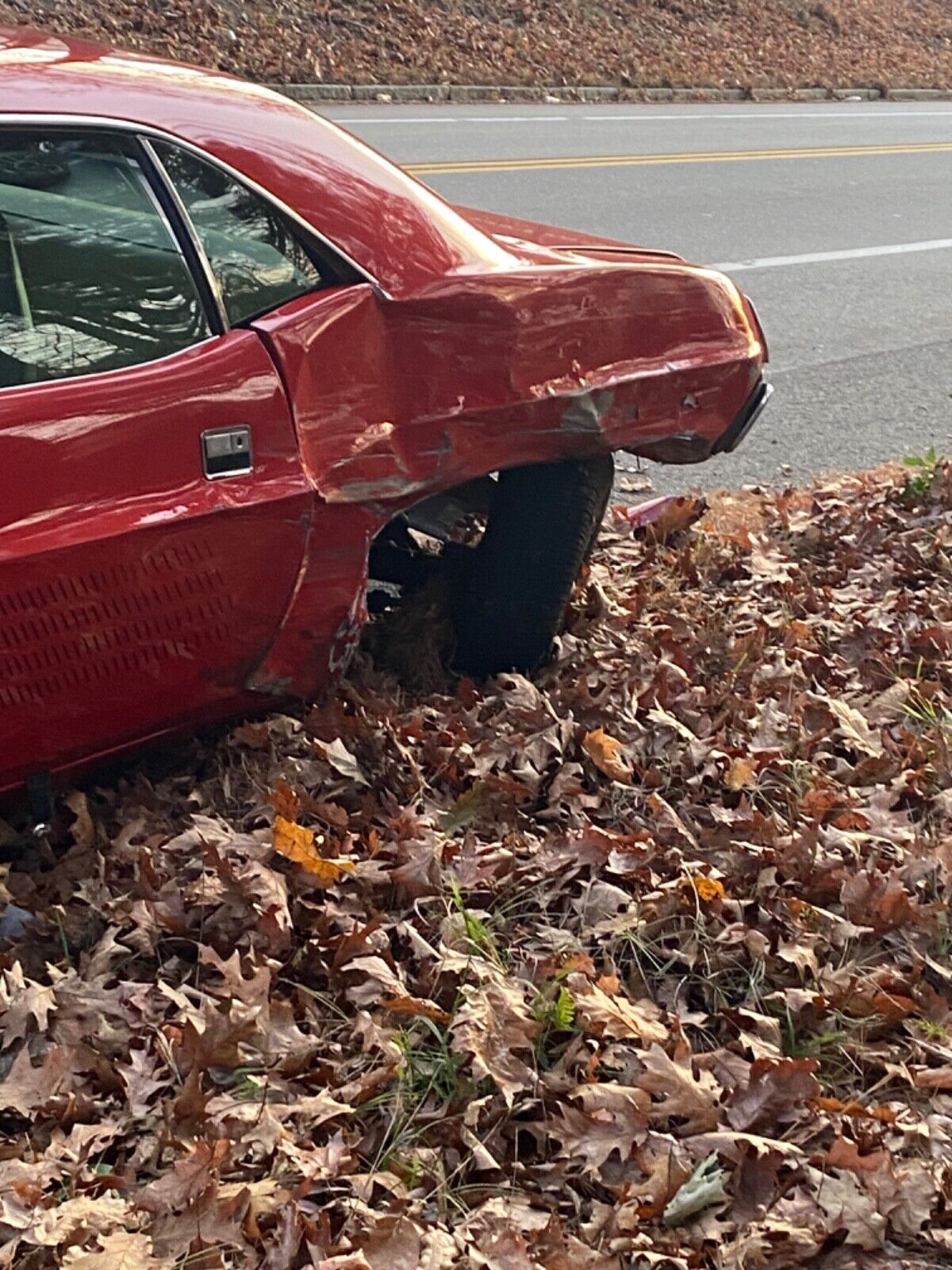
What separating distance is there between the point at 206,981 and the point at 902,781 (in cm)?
181

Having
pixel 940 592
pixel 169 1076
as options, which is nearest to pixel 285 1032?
pixel 169 1076

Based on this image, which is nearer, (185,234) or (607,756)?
(185,234)

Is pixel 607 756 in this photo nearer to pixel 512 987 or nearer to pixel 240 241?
pixel 512 987

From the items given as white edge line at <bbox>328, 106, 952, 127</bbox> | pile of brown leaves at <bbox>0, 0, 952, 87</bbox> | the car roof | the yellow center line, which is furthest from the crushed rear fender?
pile of brown leaves at <bbox>0, 0, 952, 87</bbox>

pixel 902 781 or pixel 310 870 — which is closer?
pixel 310 870

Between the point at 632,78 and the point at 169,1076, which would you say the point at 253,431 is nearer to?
the point at 169,1076

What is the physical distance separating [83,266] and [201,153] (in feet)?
1.15

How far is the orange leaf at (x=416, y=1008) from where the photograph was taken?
2781mm

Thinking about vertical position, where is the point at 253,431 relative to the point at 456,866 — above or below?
above

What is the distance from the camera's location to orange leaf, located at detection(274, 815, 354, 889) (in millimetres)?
3109

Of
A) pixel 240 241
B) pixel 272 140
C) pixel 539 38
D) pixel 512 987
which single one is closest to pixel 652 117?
pixel 539 38

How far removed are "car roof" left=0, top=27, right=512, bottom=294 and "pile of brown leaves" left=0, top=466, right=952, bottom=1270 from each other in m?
1.16

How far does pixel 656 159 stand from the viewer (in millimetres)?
13391

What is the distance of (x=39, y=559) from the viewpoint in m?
2.72
